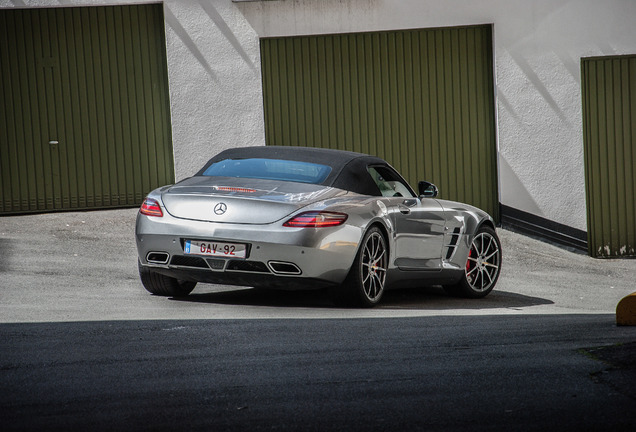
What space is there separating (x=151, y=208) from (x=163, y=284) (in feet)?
2.83

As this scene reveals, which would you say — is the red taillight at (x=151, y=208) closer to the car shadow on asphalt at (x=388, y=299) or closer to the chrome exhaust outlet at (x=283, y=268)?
the car shadow on asphalt at (x=388, y=299)

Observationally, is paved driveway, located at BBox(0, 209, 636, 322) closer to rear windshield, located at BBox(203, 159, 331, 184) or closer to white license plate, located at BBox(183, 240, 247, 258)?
white license plate, located at BBox(183, 240, 247, 258)

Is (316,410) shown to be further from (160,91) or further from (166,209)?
(160,91)

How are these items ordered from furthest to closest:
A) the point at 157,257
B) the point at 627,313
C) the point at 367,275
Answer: the point at 367,275 → the point at 157,257 → the point at 627,313

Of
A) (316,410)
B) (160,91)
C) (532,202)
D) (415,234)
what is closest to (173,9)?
(160,91)

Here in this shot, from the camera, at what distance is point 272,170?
29.3ft

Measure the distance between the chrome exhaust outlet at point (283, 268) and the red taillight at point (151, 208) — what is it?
3.32 feet

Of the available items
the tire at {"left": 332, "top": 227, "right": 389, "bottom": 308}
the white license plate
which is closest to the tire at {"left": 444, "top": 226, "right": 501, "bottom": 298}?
the tire at {"left": 332, "top": 227, "right": 389, "bottom": 308}

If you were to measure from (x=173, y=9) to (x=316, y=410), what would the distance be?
11.6 meters

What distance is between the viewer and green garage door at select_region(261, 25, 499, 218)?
15.8 metres

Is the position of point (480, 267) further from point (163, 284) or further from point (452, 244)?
point (163, 284)

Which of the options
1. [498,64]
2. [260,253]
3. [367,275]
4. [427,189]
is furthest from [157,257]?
[498,64]

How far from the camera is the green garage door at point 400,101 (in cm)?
1582

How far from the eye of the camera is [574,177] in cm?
1611
